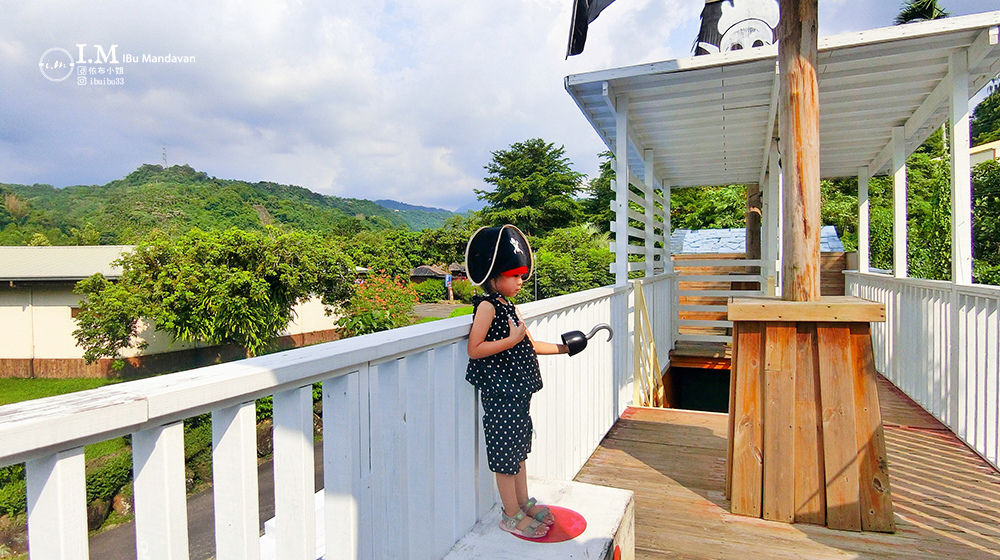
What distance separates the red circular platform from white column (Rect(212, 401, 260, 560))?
0.85 m

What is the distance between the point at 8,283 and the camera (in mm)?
15953

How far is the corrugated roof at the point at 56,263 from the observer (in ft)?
50.4

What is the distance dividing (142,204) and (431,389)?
54.0 metres

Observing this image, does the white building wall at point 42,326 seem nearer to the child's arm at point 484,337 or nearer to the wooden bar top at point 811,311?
the wooden bar top at point 811,311

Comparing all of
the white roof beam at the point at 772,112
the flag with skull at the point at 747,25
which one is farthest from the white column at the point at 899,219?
the flag with skull at the point at 747,25

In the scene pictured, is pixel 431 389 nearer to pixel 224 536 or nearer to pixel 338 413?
pixel 338 413

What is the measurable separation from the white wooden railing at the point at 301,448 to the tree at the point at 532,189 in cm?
3169

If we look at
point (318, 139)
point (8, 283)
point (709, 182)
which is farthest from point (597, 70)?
point (318, 139)

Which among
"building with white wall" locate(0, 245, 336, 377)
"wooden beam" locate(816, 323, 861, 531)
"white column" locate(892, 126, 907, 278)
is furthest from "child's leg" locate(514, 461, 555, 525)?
"building with white wall" locate(0, 245, 336, 377)

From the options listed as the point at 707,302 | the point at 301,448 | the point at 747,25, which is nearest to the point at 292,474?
the point at 301,448

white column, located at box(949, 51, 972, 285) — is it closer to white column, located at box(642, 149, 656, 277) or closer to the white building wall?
white column, located at box(642, 149, 656, 277)

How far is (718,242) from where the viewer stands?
32.2ft

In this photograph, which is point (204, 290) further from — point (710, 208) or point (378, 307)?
A: point (710, 208)

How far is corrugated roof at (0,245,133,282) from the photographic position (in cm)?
1535
